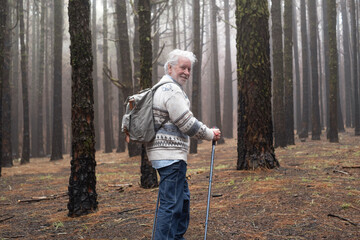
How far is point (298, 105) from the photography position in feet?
88.7

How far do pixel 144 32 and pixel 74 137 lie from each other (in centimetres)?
328

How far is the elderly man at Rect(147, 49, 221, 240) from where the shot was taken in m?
3.41

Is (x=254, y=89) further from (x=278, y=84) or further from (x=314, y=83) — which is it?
(x=314, y=83)

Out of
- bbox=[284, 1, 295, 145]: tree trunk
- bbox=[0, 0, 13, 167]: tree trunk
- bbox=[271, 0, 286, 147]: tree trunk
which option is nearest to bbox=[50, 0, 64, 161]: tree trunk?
bbox=[0, 0, 13, 167]: tree trunk

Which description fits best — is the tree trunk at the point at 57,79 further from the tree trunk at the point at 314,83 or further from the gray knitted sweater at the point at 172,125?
the gray knitted sweater at the point at 172,125

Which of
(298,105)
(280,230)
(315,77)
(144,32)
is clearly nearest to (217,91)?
(315,77)

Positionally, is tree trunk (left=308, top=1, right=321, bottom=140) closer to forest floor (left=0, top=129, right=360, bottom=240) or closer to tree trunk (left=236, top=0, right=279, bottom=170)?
forest floor (left=0, top=129, right=360, bottom=240)

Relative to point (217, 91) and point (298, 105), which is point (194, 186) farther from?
point (298, 105)

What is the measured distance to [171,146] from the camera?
3500mm

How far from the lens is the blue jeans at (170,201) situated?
133 inches

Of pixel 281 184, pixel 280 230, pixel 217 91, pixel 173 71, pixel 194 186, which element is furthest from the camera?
pixel 217 91

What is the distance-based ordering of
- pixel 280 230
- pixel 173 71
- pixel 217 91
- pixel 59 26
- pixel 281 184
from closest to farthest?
1. pixel 173 71
2. pixel 280 230
3. pixel 281 184
4. pixel 59 26
5. pixel 217 91

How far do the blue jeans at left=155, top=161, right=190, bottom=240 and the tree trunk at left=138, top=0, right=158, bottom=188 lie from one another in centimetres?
384

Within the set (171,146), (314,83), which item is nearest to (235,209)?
(171,146)
